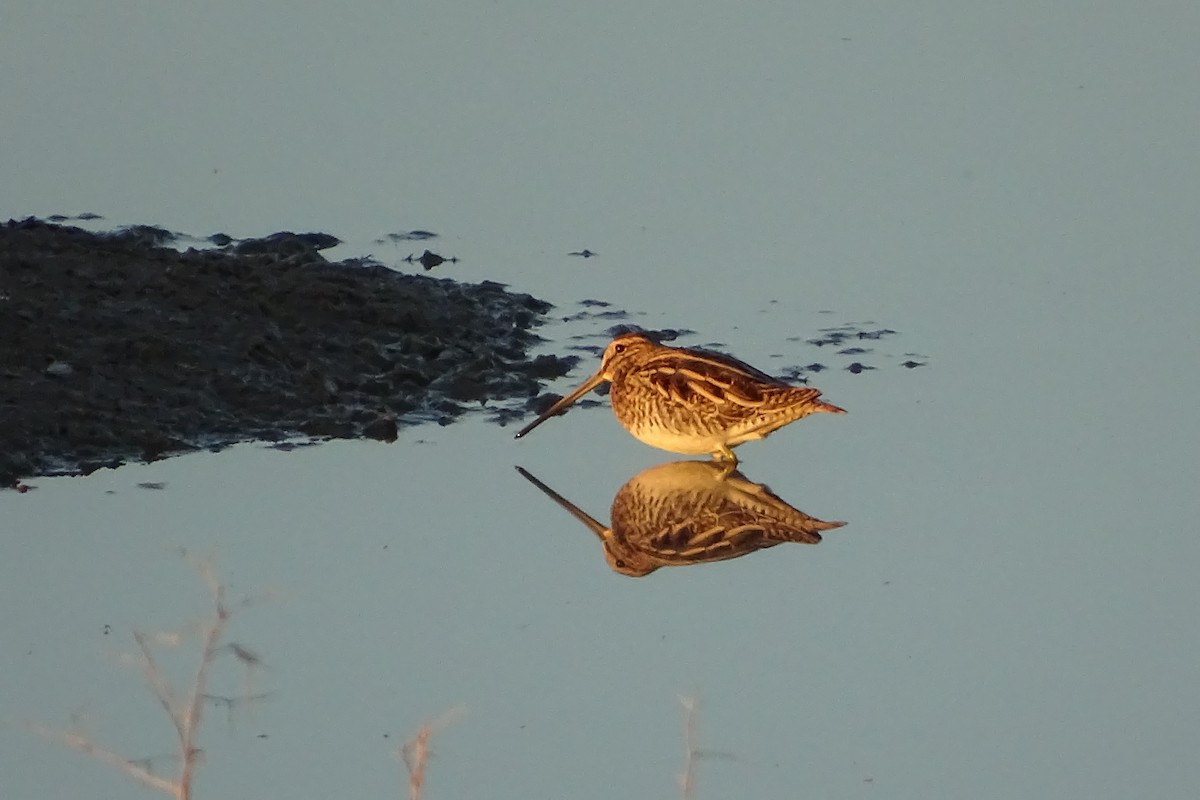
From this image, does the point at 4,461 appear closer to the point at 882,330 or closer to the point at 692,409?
the point at 692,409

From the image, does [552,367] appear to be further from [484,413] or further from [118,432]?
[118,432]

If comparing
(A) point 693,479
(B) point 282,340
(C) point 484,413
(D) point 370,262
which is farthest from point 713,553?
(D) point 370,262

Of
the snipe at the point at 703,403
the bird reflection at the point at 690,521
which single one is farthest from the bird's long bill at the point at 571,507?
the snipe at the point at 703,403

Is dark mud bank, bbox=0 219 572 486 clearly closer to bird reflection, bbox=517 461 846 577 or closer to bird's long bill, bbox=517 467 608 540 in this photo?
bird's long bill, bbox=517 467 608 540

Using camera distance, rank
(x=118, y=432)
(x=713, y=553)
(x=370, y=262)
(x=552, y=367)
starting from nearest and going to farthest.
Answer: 1. (x=713, y=553)
2. (x=118, y=432)
3. (x=552, y=367)
4. (x=370, y=262)

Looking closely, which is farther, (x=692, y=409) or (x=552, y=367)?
(x=552, y=367)

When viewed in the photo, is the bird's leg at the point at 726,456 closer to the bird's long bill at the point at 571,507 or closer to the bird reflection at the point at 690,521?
the bird reflection at the point at 690,521

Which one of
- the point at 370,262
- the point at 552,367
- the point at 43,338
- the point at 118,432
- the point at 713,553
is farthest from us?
the point at 370,262
